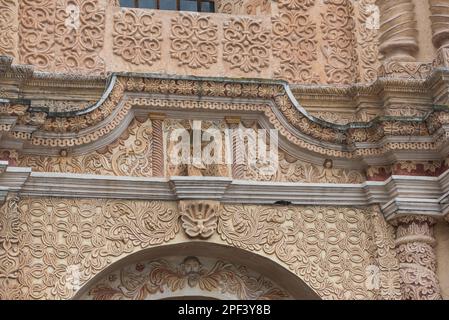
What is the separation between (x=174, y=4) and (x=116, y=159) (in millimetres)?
1889

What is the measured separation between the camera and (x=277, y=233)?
820 cm

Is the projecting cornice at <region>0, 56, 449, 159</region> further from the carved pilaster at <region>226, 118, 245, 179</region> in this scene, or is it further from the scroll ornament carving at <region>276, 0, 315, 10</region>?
the scroll ornament carving at <region>276, 0, 315, 10</region>

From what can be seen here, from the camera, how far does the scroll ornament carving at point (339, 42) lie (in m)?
9.03

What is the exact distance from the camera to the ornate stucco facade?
7.89 metres

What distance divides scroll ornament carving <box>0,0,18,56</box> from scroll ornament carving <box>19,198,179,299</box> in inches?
52.9

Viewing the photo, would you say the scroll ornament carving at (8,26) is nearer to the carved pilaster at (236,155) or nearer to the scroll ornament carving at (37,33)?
the scroll ornament carving at (37,33)

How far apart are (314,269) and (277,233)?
406mm

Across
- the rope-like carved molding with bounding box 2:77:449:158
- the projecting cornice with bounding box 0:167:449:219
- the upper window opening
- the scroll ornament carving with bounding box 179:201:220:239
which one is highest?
the upper window opening

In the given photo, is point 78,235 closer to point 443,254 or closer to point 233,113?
point 233,113

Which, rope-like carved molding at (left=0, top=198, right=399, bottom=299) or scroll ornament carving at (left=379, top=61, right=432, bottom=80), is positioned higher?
scroll ornament carving at (left=379, top=61, right=432, bottom=80)

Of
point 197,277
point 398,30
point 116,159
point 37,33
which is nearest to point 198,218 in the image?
point 197,277

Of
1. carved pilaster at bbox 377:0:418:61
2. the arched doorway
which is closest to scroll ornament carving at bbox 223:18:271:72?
carved pilaster at bbox 377:0:418:61

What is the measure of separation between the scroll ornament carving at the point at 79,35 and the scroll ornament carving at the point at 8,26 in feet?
1.17
